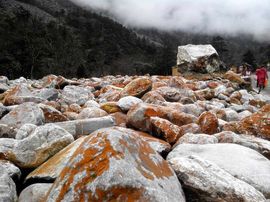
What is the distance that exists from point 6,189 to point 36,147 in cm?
92

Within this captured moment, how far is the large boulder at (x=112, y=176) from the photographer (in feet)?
8.47

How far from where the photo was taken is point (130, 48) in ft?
389

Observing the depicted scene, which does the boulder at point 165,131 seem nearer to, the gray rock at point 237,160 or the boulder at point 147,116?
the boulder at point 147,116

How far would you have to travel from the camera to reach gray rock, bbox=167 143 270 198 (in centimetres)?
363

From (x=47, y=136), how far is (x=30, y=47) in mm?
48390

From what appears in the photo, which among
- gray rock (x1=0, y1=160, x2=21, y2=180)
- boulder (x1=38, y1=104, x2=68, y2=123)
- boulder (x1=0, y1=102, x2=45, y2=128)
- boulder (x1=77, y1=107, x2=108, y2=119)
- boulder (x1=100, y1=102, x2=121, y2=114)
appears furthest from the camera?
boulder (x1=100, y1=102, x2=121, y2=114)

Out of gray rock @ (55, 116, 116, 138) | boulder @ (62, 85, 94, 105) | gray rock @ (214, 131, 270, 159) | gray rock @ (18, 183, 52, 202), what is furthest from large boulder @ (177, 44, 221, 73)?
gray rock @ (18, 183, 52, 202)

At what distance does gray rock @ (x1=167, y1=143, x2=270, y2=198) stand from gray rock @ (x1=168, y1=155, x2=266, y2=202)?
1.05 feet

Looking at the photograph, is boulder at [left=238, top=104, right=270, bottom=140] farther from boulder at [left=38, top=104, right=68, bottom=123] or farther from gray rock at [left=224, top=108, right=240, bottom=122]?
boulder at [left=38, top=104, right=68, bottom=123]

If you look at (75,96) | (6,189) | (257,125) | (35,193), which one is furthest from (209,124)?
(75,96)

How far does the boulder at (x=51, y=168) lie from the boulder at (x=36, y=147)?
171mm

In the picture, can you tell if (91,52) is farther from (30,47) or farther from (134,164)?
(134,164)

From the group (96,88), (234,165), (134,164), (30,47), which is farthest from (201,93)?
(30,47)

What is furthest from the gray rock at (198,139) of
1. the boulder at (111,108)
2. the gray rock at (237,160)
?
the boulder at (111,108)
